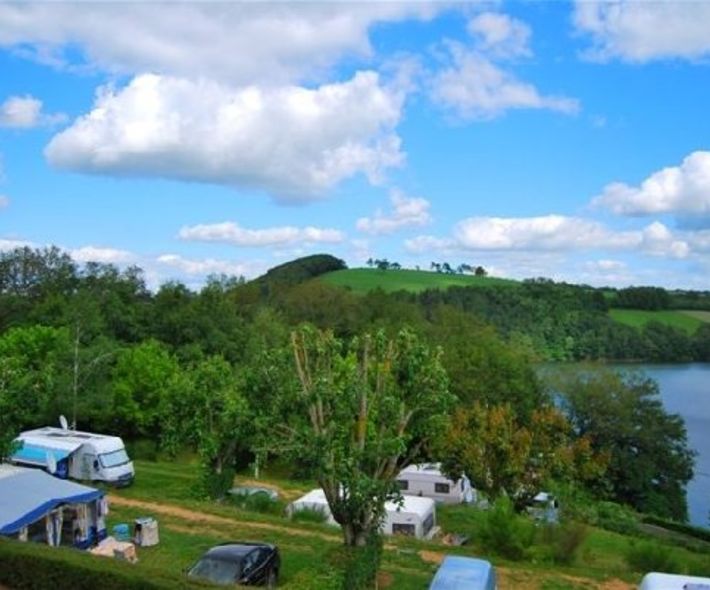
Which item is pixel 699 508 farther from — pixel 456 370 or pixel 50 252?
pixel 50 252

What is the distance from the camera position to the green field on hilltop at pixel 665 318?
316 feet

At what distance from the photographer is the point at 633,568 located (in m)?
17.9

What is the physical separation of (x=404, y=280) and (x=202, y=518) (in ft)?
288

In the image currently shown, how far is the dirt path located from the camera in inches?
719

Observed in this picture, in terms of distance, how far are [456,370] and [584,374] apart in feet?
33.0

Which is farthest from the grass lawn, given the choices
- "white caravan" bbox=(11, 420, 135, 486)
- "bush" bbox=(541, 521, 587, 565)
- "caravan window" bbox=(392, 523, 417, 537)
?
"caravan window" bbox=(392, 523, 417, 537)

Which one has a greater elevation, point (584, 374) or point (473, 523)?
point (584, 374)

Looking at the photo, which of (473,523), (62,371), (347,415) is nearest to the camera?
(347,415)

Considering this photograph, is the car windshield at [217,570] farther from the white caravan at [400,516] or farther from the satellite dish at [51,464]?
the satellite dish at [51,464]

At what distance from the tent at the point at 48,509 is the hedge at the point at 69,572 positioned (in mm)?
1888

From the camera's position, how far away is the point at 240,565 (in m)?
13.2

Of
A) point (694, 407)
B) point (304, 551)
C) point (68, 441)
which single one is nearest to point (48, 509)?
point (304, 551)

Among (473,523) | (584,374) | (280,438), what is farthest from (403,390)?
(584,374)

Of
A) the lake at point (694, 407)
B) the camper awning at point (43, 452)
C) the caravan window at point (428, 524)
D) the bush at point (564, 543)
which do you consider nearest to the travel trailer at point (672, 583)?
the bush at point (564, 543)
